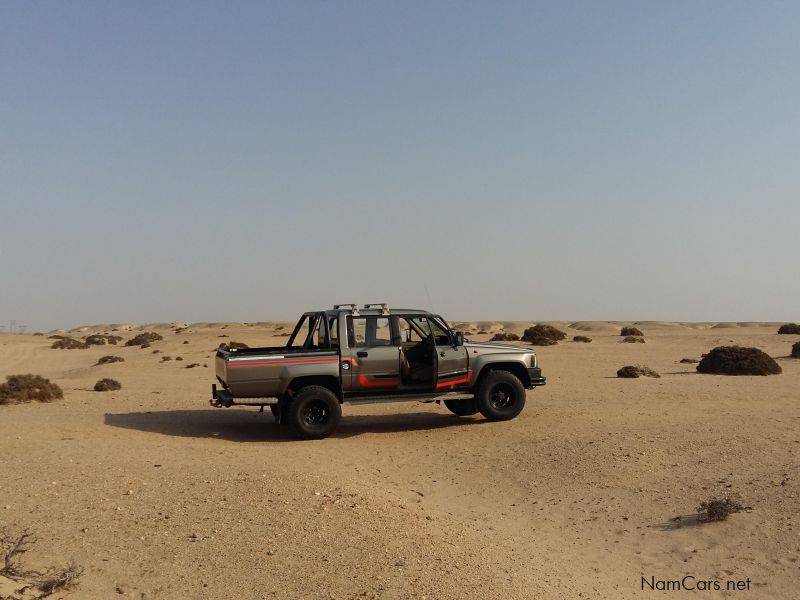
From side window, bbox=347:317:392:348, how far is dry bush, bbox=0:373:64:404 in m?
8.55

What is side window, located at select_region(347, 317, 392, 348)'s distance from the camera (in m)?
12.9

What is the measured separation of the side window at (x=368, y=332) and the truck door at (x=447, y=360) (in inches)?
35.2

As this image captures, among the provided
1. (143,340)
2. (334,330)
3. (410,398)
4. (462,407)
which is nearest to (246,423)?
(334,330)

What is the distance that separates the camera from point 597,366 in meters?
25.2

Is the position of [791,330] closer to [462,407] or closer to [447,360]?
[462,407]

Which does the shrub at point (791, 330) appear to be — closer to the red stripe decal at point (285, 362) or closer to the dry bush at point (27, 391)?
the red stripe decal at point (285, 362)

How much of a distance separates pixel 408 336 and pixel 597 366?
1333cm

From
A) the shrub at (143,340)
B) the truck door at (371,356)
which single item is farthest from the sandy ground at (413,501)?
Result: the shrub at (143,340)

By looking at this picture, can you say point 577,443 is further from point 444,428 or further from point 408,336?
point 408,336

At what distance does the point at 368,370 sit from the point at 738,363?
42.8 ft

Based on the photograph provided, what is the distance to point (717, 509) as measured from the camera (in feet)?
25.6

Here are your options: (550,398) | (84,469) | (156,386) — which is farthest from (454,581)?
(156,386)
